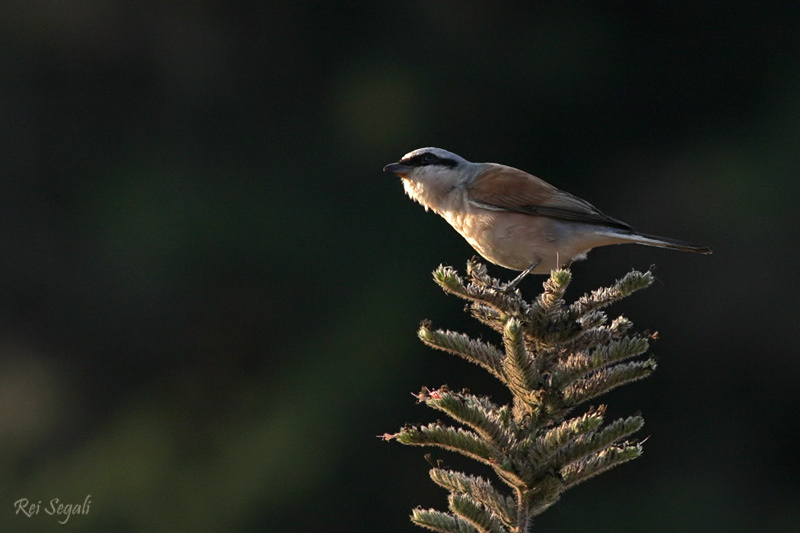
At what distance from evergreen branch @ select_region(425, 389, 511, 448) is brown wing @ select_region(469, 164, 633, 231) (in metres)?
1.93

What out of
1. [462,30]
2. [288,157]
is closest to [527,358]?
[288,157]

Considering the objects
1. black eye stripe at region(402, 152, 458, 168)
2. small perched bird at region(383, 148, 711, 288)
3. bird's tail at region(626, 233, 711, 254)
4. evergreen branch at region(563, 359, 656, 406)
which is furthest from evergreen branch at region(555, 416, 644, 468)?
black eye stripe at region(402, 152, 458, 168)

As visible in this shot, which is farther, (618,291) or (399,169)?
(399,169)

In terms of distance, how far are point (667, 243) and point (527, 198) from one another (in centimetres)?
89

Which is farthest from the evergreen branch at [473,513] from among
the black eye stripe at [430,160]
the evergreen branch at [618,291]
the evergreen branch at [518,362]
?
the black eye stripe at [430,160]

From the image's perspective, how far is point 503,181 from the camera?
185 inches

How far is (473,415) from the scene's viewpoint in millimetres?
2502

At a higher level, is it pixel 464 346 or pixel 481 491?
pixel 464 346

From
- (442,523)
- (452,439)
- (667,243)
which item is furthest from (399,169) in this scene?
(442,523)

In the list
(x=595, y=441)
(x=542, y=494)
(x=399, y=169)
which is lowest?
(x=542, y=494)

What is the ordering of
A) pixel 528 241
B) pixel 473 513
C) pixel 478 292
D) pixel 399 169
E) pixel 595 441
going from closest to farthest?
pixel 473 513
pixel 595 441
pixel 478 292
pixel 528 241
pixel 399 169

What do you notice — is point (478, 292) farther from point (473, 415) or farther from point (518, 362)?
point (473, 415)

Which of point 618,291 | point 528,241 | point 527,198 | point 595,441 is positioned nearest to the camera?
point 595,441

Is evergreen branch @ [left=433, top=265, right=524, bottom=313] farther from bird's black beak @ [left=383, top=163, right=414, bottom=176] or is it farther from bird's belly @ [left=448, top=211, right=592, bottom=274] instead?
bird's black beak @ [left=383, top=163, right=414, bottom=176]
